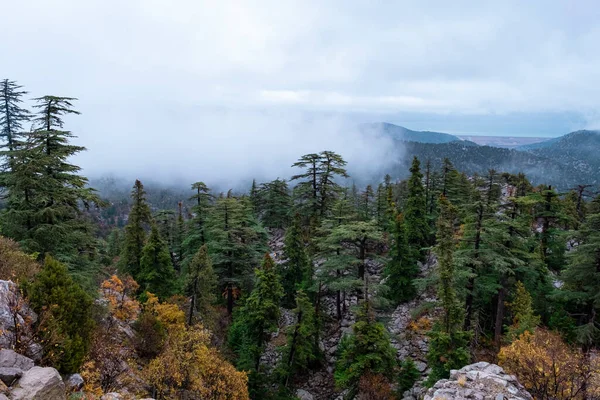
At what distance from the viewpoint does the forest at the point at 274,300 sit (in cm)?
1355

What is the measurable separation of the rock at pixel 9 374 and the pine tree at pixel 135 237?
22.0 m

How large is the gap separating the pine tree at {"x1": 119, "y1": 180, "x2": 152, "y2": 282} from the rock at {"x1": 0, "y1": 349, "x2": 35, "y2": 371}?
831 inches

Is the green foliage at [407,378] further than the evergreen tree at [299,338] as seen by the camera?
No

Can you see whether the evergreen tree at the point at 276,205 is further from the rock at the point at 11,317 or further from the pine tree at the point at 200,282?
the rock at the point at 11,317

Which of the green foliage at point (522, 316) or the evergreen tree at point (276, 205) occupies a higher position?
the evergreen tree at point (276, 205)

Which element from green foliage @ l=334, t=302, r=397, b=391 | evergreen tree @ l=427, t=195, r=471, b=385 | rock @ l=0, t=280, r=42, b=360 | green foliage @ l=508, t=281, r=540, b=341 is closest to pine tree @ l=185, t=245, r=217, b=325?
green foliage @ l=334, t=302, r=397, b=391

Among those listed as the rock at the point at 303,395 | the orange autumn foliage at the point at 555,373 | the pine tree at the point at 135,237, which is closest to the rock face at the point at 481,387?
the orange autumn foliage at the point at 555,373

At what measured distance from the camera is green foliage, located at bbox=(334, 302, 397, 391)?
19406 mm

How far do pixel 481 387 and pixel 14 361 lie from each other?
55.9 ft

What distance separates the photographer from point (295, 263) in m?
31.9

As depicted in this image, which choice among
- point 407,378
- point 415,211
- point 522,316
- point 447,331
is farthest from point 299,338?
point 415,211

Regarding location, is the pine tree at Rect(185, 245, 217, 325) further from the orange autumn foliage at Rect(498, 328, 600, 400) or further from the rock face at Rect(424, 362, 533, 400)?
the orange autumn foliage at Rect(498, 328, 600, 400)

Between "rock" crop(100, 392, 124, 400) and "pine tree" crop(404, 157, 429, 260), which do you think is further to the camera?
"pine tree" crop(404, 157, 429, 260)

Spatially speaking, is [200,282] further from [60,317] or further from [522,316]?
[522,316]
